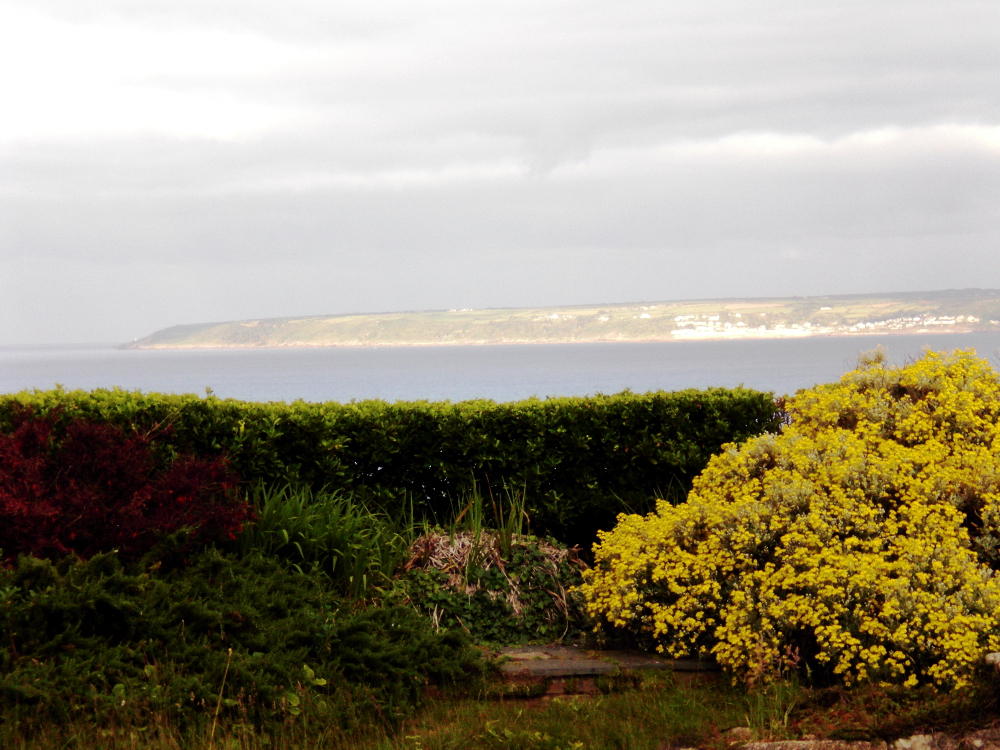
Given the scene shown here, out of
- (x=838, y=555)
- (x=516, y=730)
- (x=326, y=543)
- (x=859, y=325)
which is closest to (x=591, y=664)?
(x=516, y=730)

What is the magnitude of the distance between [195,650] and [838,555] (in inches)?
160

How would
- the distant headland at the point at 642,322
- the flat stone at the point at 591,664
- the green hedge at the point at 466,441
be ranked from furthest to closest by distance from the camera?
1. the distant headland at the point at 642,322
2. the green hedge at the point at 466,441
3. the flat stone at the point at 591,664

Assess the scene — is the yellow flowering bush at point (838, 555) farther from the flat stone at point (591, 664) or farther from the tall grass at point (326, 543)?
the tall grass at point (326, 543)

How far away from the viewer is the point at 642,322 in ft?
547

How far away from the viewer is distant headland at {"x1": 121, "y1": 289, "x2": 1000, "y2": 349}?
6058 inches

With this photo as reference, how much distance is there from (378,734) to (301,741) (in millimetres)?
449

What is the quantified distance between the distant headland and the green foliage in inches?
5591

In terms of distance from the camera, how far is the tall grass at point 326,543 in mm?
6102

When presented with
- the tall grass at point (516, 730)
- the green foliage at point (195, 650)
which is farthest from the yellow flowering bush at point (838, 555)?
the green foliage at point (195, 650)

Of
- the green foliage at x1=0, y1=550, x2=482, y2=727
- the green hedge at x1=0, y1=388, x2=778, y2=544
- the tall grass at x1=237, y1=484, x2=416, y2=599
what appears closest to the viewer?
the green foliage at x1=0, y1=550, x2=482, y2=727

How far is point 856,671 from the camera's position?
16.0 ft

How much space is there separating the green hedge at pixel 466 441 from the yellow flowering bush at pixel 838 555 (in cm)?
105

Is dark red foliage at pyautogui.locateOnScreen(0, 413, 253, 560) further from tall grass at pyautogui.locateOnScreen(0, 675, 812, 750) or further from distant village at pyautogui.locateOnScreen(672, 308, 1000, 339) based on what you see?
distant village at pyautogui.locateOnScreen(672, 308, 1000, 339)

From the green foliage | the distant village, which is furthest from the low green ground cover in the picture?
the distant village
